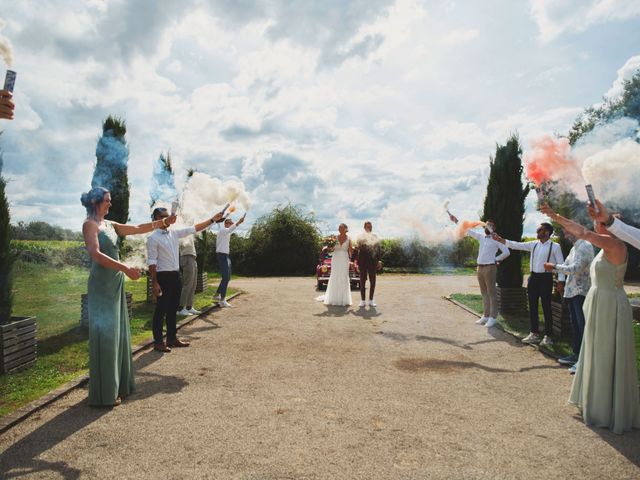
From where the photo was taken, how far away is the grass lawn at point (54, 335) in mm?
5383

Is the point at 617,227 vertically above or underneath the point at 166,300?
above

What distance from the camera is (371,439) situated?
4.06 m

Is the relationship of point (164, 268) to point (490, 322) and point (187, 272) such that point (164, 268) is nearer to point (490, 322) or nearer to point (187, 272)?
point (187, 272)

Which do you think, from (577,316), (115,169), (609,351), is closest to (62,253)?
(115,169)

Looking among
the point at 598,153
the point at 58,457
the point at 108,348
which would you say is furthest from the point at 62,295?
the point at 598,153

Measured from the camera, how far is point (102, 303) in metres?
4.84

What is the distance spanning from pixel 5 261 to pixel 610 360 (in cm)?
784

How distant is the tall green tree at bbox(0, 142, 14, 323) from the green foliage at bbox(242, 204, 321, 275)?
20.3 meters

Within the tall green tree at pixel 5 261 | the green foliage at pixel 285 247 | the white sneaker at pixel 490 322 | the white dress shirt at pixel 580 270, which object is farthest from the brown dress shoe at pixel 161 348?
the green foliage at pixel 285 247

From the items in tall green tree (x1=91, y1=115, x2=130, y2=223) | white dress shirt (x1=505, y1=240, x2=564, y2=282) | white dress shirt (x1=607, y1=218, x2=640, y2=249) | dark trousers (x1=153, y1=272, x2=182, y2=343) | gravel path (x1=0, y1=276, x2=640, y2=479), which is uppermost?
tall green tree (x1=91, y1=115, x2=130, y2=223)

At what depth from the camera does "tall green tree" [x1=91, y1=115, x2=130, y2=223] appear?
35.8 feet

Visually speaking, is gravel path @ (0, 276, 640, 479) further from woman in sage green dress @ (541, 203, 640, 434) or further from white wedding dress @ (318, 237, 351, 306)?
white wedding dress @ (318, 237, 351, 306)

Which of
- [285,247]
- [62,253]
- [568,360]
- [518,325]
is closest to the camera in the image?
[568,360]

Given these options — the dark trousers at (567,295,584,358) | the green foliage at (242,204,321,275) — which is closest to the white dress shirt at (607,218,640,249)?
the dark trousers at (567,295,584,358)
